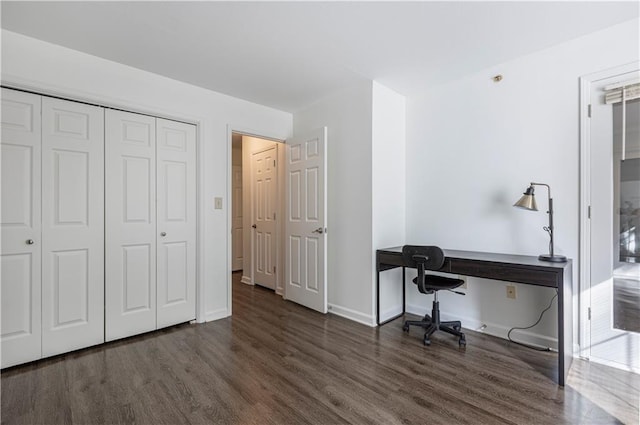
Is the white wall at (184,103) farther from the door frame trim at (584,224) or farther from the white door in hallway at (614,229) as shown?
the white door in hallway at (614,229)

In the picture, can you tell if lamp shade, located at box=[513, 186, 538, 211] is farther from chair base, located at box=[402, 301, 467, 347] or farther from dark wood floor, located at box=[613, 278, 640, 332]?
chair base, located at box=[402, 301, 467, 347]

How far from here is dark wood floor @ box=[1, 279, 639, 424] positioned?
1.69 meters

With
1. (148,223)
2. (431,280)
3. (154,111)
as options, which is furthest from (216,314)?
(431,280)

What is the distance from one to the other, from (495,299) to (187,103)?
3495mm

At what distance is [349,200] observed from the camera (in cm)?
326

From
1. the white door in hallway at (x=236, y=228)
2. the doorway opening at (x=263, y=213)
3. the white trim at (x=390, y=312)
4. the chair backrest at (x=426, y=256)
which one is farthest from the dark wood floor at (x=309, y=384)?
the white door in hallway at (x=236, y=228)

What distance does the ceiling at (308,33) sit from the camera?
1.98m

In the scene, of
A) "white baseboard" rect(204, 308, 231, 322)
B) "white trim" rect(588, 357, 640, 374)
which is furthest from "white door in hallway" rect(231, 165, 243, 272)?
"white trim" rect(588, 357, 640, 374)

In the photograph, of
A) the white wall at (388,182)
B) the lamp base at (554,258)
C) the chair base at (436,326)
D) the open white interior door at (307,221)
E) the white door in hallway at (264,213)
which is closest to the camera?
the lamp base at (554,258)

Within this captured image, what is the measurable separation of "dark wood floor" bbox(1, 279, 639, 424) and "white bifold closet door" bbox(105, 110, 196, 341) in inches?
11.1

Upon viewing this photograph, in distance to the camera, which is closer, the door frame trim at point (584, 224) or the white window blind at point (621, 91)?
the white window blind at point (621, 91)

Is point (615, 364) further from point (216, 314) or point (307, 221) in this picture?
point (216, 314)

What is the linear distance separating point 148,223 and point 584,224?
3.66 metres

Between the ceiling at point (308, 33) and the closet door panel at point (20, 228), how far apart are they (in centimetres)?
61
